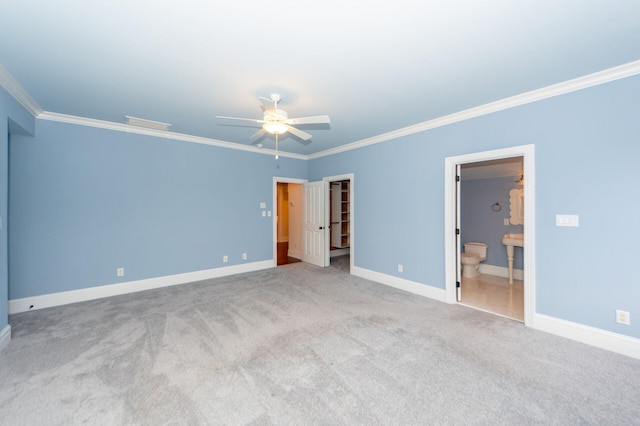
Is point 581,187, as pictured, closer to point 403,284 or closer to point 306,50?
point 403,284

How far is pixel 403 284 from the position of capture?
4.35 m

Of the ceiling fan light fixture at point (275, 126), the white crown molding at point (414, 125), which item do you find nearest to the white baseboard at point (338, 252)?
the white crown molding at point (414, 125)

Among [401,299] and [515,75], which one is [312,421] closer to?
[401,299]

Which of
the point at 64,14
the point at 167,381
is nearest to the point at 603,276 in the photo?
the point at 167,381

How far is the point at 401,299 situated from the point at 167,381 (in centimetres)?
304

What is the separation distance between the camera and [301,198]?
6816mm

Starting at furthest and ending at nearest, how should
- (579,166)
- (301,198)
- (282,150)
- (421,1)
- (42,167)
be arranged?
(301,198) < (282,150) < (42,167) < (579,166) < (421,1)

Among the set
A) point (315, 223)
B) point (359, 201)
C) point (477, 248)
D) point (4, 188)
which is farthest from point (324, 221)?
point (4, 188)

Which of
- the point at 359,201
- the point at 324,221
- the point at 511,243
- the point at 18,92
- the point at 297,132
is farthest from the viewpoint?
the point at 324,221

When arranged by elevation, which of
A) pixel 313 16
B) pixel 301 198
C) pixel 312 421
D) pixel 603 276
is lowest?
pixel 312 421

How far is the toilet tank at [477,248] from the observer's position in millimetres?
5215

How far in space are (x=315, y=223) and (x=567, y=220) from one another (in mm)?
4307

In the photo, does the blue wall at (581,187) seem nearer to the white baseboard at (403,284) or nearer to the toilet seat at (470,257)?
the white baseboard at (403,284)

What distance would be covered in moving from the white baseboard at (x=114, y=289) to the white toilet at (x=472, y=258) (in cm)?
422
